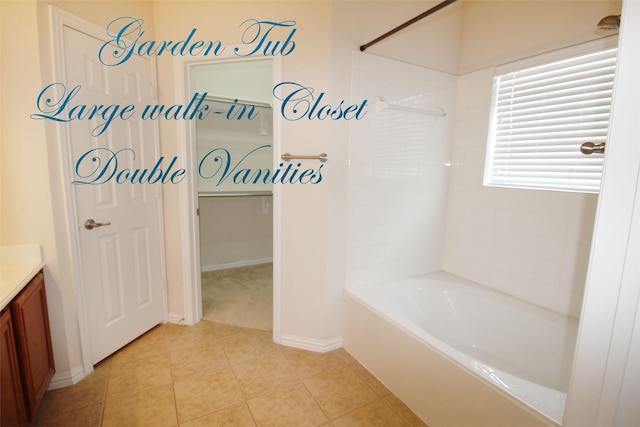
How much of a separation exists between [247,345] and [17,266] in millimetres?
1334

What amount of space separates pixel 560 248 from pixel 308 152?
160cm

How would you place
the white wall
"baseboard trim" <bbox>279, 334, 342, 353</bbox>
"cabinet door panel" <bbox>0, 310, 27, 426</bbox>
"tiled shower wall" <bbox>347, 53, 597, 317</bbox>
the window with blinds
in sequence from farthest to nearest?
1. the white wall
2. "baseboard trim" <bbox>279, 334, 342, 353</bbox>
3. "tiled shower wall" <bbox>347, 53, 597, 317</bbox>
4. the window with blinds
5. "cabinet door panel" <bbox>0, 310, 27, 426</bbox>

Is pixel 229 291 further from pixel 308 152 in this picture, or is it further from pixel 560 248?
pixel 560 248

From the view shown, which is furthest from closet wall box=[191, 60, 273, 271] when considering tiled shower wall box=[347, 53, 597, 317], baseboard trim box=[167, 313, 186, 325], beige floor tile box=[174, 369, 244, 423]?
beige floor tile box=[174, 369, 244, 423]

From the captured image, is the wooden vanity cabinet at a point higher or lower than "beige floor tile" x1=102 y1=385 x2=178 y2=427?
higher

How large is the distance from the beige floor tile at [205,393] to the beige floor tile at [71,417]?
0.36m

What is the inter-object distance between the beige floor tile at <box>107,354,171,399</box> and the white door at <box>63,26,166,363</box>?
6.9 inches

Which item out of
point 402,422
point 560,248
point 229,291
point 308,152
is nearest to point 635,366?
point 402,422

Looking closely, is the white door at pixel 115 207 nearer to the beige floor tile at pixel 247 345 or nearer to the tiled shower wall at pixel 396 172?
the beige floor tile at pixel 247 345

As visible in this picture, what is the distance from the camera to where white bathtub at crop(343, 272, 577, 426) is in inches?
47.5

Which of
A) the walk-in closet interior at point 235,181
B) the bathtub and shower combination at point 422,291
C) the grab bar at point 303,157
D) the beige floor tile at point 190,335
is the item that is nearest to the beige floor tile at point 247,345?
the beige floor tile at point 190,335

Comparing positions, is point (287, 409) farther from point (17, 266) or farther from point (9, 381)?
point (17, 266)

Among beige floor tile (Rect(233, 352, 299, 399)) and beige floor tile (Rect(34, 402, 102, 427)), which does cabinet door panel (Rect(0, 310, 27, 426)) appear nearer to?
beige floor tile (Rect(34, 402, 102, 427))

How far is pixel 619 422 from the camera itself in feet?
2.08
